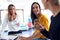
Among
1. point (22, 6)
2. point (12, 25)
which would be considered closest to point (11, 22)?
point (12, 25)

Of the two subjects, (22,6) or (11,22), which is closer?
(11,22)

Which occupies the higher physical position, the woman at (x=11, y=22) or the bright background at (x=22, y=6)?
the bright background at (x=22, y=6)

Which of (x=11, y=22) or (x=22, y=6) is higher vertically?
(x=22, y=6)

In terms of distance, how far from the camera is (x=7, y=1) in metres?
2.93

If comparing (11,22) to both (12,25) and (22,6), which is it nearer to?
(12,25)

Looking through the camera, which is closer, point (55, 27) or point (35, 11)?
point (55, 27)

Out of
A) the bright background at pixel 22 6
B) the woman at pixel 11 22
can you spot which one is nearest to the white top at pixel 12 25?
the woman at pixel 11 22

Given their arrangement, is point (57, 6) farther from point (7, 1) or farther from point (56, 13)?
point (7, 1)

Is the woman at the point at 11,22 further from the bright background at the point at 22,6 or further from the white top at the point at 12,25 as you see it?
the bright background at the point at 22,6

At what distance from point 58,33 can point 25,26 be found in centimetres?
222

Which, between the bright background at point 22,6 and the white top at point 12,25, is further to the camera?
the bright background at point 22,6

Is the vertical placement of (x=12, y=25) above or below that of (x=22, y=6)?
below

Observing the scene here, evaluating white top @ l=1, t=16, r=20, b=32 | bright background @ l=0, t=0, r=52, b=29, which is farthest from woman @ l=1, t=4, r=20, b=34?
bright background @ l=0, t=0, r=52, b=29

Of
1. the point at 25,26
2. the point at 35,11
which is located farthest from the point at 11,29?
the point at 35,11
